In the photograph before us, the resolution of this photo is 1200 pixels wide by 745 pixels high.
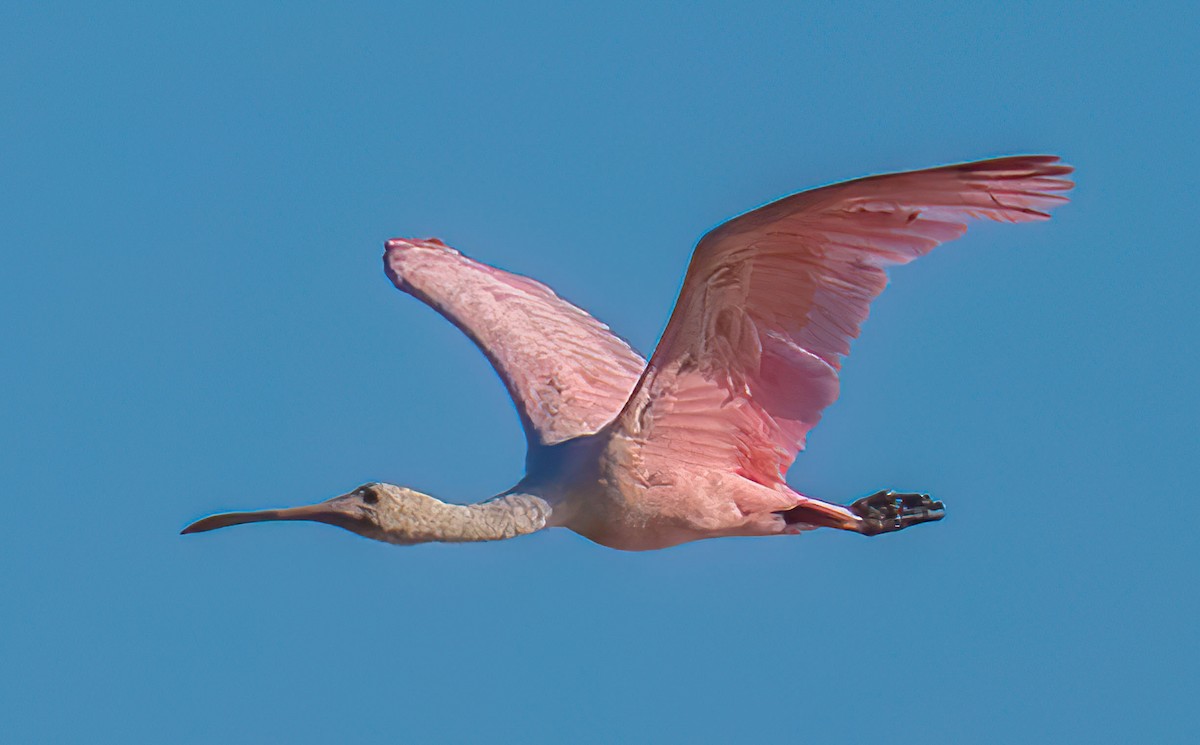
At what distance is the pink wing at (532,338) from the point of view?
13086 mm

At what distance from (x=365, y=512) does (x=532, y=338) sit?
3.53 m

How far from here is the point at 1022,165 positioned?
9969 millimetres

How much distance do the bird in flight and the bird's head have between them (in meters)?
0.01

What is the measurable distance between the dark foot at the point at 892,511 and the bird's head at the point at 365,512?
3.48 m

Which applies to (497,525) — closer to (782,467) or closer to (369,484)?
(369,484)

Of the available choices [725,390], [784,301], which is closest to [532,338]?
[725,390]

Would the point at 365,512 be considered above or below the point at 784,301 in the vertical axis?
below

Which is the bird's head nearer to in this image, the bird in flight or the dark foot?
the bird in flight

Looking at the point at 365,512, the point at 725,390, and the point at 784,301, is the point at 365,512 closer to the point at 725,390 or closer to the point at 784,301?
the point at 725,390

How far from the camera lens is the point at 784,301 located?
11258 mm

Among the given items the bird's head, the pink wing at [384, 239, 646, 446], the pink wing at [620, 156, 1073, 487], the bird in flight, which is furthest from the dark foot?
the bird's head

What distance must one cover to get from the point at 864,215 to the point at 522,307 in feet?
14.3

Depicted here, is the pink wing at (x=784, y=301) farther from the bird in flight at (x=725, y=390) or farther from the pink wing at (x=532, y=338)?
the pink wing at (x=532, y=338)

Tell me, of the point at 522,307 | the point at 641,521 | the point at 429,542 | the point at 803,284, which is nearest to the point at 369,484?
the point at 429,542
